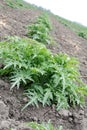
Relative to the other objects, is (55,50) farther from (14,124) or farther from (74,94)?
(14,124)

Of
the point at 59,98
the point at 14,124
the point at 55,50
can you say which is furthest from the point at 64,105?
the point at 55,50

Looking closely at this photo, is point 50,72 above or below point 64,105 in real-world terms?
above

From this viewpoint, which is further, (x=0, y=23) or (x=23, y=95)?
(x=0, y=23)

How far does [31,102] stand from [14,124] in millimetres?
600

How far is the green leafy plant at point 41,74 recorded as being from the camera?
3.57 metres

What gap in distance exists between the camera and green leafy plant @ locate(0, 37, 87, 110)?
3566 millimetres

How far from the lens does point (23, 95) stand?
140 inches

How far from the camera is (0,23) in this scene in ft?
21.4

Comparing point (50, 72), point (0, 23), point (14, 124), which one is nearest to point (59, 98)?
point (50, 72)

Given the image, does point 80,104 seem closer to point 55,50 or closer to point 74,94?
point 74,94

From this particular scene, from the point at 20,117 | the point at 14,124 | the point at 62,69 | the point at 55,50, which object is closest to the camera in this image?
the point at 14,124

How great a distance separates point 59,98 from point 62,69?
42cm

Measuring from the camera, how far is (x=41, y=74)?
12.3ft

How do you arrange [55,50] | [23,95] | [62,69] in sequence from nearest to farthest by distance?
1. [23,95]
2. [62,69]
3. [55,50]
